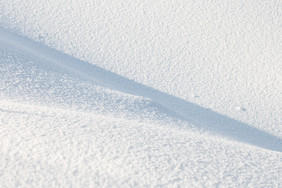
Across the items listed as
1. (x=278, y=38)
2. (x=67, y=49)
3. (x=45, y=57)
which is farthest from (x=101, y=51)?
(x=278, y=38)

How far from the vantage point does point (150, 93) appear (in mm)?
3434

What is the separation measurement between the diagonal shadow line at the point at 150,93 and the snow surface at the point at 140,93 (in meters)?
0.02

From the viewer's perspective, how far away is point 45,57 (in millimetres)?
3471

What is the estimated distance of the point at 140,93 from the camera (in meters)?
3.40

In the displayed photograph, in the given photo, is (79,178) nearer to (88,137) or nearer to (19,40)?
(88,137)

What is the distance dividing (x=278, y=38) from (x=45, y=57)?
241 cm

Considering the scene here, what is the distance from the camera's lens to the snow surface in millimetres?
1656

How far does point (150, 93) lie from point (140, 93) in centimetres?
10

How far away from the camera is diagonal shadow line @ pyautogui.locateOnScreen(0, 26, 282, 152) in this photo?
3020 millimetres

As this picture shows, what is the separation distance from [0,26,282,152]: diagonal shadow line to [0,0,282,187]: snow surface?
15mm

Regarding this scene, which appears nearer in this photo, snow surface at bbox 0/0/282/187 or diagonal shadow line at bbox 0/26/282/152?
snow surface at bbox 0/0/282/187

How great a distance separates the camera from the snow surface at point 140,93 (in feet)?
5.43

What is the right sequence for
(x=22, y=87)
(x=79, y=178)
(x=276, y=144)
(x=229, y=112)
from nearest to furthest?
(x=79, y=178)
(x=22, y=87)
(x=276, y=144)
(x=229, y=112)

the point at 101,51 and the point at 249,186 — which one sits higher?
the point at 101,51
